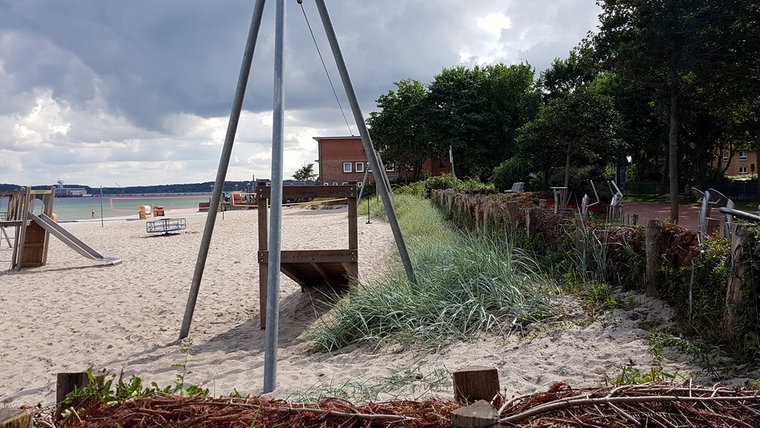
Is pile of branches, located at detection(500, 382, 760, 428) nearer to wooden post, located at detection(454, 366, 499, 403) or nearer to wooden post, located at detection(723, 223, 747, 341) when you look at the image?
wooden post, located at detection(454, 366, 499, 403)

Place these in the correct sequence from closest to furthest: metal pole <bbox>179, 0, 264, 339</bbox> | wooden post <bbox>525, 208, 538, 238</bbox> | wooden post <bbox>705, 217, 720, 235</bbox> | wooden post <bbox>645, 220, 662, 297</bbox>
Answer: wooden post <bbox>645, 220, 662, 297</bbox>
wooden post <bbox>705, 217, 720, 235</bbox>
metal pole <bbox>179, 0, 264, 339</bbox>
wooden post <bbox>525, 208, 538, 238</bbox>

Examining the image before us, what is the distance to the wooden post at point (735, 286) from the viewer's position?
420cm

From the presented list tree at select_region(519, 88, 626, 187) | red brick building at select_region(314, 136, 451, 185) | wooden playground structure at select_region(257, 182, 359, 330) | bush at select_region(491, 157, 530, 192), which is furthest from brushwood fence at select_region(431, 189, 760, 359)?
red brick building at select_region(314, 136, 451, 185)

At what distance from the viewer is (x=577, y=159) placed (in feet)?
89.6

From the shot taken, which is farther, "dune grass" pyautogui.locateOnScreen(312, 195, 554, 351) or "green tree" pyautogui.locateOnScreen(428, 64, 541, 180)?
"green tree" pyautogui.locateOnScreen(428, 64, 541, 180)

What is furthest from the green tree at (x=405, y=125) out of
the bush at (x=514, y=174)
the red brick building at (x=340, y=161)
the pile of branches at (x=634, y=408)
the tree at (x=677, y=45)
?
the pile of branches at (x=634, y=408)

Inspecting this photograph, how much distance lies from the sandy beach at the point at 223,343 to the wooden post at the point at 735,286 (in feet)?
1.46

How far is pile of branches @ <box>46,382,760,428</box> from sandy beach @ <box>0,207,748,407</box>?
0.53 meters

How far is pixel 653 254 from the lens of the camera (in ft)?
18.3

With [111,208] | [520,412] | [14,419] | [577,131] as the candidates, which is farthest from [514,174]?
[111,208]

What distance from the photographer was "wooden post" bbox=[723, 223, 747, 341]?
13.8 feet

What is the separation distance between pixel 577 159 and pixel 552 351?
2431cm

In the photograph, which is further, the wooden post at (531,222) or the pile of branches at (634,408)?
the wooden post at (531,222)

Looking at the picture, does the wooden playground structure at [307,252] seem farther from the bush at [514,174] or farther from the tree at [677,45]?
the bush at [514,174]
